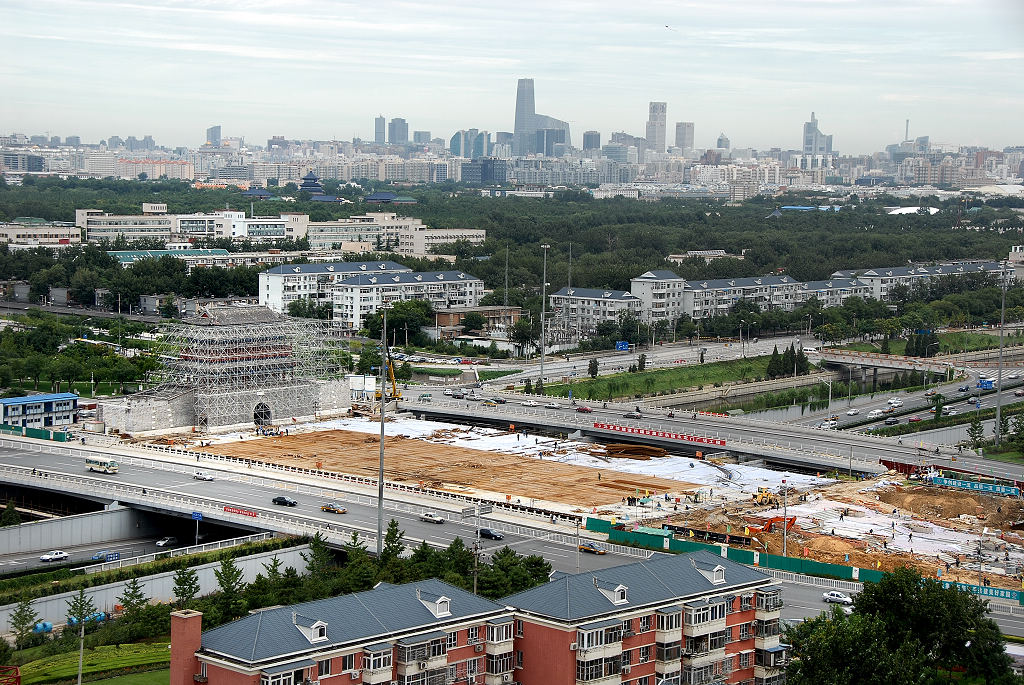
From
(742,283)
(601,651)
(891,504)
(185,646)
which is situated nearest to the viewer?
(185,646)

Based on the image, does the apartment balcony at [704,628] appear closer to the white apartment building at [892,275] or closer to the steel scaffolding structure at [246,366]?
the steel scaffolding structure at [246,366]

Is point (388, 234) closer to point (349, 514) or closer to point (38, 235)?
point (38, 235)

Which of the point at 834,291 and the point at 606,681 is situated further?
the point at 834,291

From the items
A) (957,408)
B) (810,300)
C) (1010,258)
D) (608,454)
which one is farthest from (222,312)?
(1010,258)

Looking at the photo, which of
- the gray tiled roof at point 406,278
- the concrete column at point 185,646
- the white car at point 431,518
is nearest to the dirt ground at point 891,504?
the white car at point 431,518

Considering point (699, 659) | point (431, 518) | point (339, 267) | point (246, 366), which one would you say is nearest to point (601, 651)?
point (699, 659)

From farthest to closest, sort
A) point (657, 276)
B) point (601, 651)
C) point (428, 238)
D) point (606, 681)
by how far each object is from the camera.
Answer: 1. point (428, 238)
2. point (657, 276)
3. point (606, 681)
4. point (601, 651)

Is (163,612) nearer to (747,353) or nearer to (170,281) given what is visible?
(747,353)
